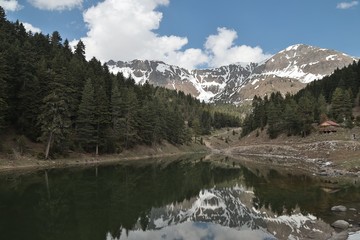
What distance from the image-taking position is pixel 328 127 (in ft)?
322

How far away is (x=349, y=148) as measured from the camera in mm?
73375

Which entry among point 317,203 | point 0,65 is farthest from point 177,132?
point 317,203

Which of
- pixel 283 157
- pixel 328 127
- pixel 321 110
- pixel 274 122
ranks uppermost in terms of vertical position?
pixel 321 110

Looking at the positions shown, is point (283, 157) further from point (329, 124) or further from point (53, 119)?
point (53, 119)

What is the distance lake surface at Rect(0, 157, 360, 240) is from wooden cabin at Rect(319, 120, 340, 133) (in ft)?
166

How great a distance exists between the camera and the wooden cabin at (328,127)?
96.6 m

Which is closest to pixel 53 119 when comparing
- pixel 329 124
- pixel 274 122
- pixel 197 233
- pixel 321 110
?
pixel 197 233

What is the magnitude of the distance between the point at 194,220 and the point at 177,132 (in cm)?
10165

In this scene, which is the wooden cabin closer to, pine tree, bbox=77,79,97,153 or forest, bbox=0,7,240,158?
forest, bbox=0,7,240,158

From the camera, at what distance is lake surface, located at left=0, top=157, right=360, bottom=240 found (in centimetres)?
2389

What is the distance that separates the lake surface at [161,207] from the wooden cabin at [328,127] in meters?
50.6

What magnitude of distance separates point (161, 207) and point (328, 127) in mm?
79118

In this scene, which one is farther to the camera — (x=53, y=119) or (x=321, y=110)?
(x=321, y=110)

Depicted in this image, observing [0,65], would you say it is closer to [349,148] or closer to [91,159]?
[91,159]
